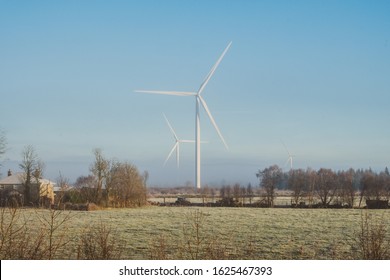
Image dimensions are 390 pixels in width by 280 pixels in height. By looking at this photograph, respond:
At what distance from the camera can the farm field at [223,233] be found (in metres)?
10.7

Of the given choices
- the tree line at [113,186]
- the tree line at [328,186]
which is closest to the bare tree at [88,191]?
the tree line at [113,186]

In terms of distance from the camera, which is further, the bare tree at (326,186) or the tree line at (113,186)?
the bare tree at (326,186)

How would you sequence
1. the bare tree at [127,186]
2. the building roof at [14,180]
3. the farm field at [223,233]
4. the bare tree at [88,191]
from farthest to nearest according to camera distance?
the bare tree at [127,186], the bare tree at [88,191], the building roof at [14,180], the farm field at [223,233]

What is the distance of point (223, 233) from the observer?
15484mm

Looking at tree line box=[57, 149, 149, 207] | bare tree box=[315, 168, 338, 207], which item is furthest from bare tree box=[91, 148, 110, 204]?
bare tree box=[315, 168, 338, 207]

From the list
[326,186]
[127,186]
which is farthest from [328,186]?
[127,186]

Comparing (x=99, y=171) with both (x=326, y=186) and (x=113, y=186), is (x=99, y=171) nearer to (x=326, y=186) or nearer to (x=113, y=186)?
(x=113, y=186)

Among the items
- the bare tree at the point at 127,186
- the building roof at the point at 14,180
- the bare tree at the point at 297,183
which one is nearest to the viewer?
the building roof at the point at 14,180

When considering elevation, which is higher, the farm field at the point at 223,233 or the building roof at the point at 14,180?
the building roof at the point at 14,180

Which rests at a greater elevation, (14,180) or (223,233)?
(14,180)

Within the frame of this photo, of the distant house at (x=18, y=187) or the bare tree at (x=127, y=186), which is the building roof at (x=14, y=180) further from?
the bare tree at (x=127, y=186)

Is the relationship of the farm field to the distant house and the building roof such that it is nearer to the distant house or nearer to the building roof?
the distant house
